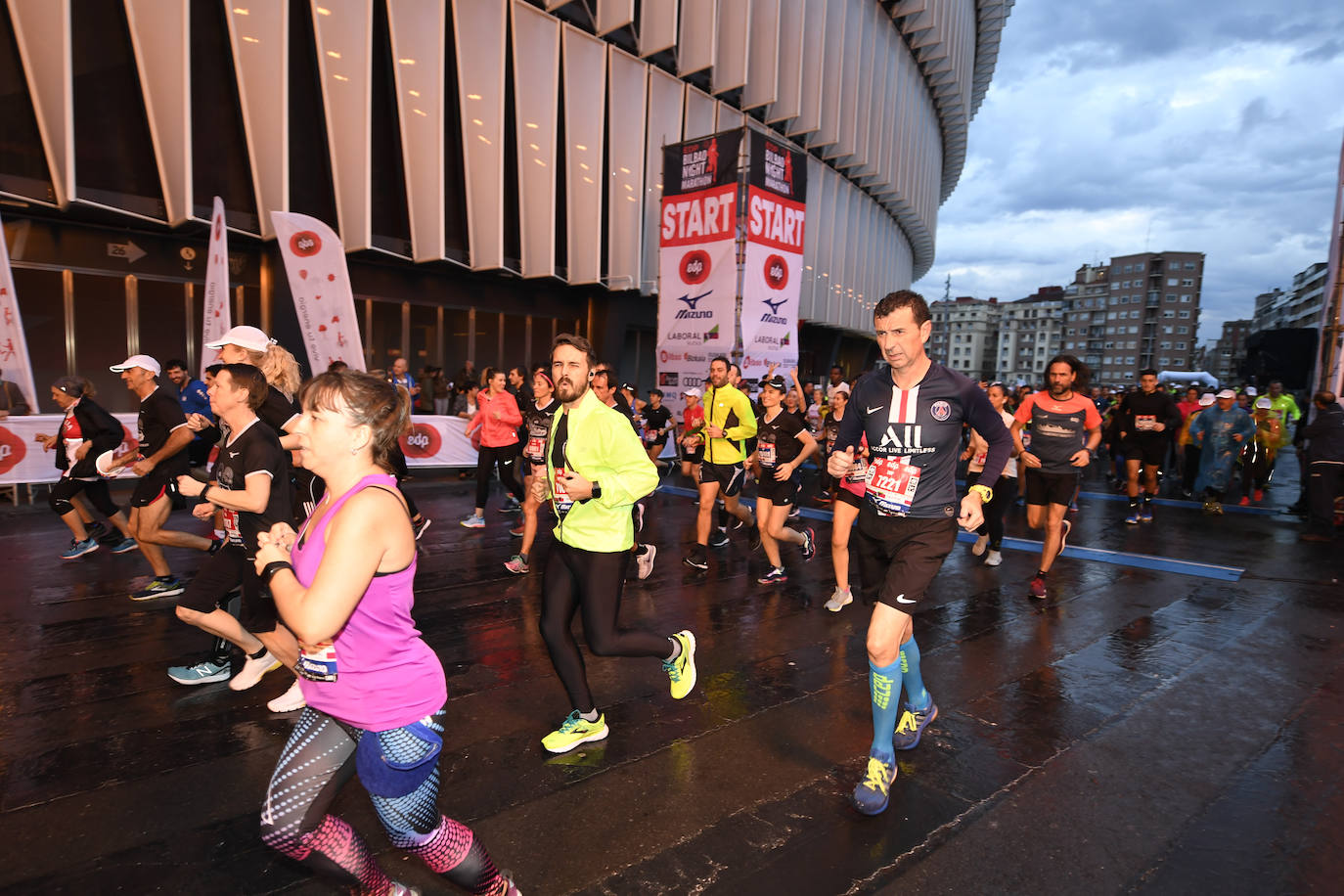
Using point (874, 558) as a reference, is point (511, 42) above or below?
above

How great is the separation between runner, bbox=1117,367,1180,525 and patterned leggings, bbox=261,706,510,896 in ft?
36.5

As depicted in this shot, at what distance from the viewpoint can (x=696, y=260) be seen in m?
12.7

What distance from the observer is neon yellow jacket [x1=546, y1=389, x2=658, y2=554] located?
3.34m

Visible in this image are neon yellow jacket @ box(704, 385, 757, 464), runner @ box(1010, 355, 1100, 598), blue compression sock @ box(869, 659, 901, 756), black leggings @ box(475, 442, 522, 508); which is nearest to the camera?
blue compression sock @ box(869, 659, 901, 756)

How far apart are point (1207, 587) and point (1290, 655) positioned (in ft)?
6.59

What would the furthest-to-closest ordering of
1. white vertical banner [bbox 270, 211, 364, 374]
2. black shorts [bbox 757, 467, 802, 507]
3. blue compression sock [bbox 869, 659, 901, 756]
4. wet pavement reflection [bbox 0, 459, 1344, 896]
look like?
white vertical banner [bbox 270, 211, 364, 374]
black shorts [bbox 757, 467, 802, 507]
blue compression sock [bbox 869, 659, 901, 756]
wet pavement reflection [bbox 0, 459, 1344, 896]

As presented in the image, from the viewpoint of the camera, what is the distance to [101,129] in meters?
13.1

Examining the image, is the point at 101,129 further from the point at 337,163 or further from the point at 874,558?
the point at 874,558

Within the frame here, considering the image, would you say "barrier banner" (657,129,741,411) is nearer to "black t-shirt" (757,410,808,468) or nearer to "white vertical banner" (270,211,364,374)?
"white vertical banner" (270,211,364,374)

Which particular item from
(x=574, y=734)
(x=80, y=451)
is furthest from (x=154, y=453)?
(x=574, y=734)

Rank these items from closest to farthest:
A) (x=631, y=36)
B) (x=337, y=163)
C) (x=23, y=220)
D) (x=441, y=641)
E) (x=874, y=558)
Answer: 1. (x=874, y=558)
2. (x=441, y=641)
3. (x=23, y=220)
4. (x=337, y=163)
5. (x=631, y=36)

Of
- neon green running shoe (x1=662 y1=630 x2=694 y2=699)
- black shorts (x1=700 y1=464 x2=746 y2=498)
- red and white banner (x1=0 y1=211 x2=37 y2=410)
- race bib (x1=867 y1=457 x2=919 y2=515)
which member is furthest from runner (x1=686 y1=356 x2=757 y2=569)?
red and white banner (x1=0 y1=211 x2=37 y2=410)

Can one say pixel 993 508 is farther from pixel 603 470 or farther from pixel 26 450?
pixel 26 450

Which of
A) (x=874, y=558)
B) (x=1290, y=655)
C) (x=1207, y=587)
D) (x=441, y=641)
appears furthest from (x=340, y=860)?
(x=1207, y=587)
